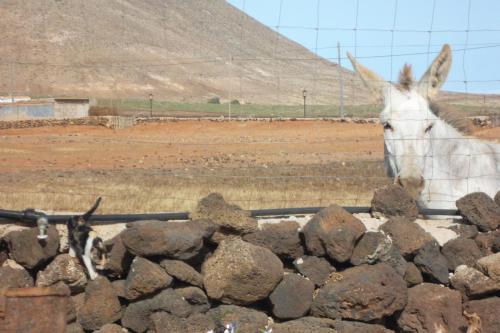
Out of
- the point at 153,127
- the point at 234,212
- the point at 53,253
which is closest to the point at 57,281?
the point at 53,253

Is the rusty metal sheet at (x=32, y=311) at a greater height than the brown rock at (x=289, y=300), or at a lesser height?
greater

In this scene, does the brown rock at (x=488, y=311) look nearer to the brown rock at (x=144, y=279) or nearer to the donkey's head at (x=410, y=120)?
the donkey's head at (x=410, y=120)

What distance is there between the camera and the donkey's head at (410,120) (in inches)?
313

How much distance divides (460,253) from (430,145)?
1.17 metres

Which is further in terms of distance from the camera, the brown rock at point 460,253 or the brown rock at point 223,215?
the brown rock at point 460,253

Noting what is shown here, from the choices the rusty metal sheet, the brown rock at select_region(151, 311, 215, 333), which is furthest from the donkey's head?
the rusty metal sheet

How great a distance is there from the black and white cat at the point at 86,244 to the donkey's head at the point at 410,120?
2.90m

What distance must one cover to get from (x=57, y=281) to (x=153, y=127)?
28.4 m

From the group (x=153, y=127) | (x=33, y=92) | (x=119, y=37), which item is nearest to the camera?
(x=153, y=127)

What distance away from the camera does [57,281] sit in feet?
23.4

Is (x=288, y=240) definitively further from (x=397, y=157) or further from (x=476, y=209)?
(x=476, y=209)

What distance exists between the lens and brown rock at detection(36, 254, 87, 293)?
7.11 m

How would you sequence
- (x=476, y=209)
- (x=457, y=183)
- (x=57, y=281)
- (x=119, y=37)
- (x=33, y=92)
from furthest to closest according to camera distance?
(x=119, y=37)
(x=33, y=92)
(x=457, y=183)
(x=476, y=209)
(x=57, y=281)

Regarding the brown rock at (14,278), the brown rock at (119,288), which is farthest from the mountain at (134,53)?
the brown rock at (119,288)
